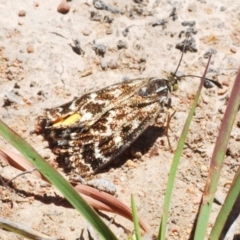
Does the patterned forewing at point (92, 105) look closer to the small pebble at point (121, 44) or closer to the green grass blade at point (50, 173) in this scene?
the small pebble at point (121, 44)

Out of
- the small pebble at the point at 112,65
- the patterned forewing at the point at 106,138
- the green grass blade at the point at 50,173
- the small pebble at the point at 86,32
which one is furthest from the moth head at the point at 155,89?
the green grass blade at the point at 50,173

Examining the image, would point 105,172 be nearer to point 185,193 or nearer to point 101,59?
point 185,193

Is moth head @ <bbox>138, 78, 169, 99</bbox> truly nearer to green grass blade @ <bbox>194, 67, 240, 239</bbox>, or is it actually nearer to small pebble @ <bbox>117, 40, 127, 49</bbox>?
small pebble @ <bbox>117, 40, 127, 49</bbox>

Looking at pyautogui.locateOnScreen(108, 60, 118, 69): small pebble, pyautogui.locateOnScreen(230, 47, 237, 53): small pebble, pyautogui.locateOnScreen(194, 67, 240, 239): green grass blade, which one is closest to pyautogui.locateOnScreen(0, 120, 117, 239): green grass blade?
pyautogui.locateOnScreen(194, 67, 240, 239): green grass blade

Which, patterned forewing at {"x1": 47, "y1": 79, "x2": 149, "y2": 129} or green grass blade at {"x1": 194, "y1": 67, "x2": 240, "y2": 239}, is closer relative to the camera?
green grass blade at {"x1": 194, "y1": 67, "x2": 240, "y2": 239}

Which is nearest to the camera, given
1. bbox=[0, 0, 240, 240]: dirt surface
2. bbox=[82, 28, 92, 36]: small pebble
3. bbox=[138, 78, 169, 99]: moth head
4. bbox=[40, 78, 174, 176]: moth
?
bbox=[0, 0, 240, 240]: dirt surface
